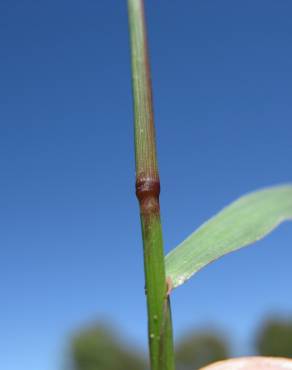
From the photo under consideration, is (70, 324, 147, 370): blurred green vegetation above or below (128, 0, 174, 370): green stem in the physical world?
above

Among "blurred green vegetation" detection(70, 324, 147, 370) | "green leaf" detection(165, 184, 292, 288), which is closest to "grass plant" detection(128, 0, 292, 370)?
"green leaf" detection(165, 184, 292, 288)

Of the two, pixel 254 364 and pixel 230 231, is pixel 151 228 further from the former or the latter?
pixel 254 364

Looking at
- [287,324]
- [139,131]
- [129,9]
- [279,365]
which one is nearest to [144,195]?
[139,131]

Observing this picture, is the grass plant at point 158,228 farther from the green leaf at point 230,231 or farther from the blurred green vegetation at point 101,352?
the blurred green vegetation at point 101,352

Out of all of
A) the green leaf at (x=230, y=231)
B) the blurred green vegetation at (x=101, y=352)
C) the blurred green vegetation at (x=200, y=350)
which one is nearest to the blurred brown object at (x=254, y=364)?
the green leaf at (x=230, y=231)

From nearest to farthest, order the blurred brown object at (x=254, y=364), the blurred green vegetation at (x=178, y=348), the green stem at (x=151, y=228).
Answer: the green stem at (x=151, y=228) < the blurred brown object at (x=254, y=364) < the blurred green vegetation at (x=178, y=348)

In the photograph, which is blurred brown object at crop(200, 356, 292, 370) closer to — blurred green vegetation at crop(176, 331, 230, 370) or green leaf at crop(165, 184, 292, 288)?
green leaf at crop(165, 184, 292, 288)

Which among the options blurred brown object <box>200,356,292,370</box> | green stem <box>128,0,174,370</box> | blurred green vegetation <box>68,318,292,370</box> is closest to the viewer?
green stem <box>128,0,174,370</box>

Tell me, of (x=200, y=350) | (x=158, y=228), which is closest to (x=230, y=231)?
(x=158, y=228)
